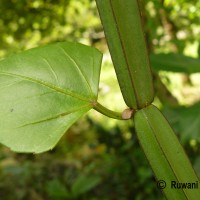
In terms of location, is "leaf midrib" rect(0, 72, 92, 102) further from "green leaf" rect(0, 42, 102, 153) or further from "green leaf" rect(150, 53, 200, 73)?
"green leaf" rect(150, 53, 200, 73)

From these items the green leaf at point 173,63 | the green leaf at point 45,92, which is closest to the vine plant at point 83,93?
the green leaf at point 45,92

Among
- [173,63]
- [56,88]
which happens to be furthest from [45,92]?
[173,63]

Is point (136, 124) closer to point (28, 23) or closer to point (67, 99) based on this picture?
point (67, 99)

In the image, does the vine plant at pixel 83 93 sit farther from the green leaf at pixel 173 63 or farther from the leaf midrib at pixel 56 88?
the green leaf at pixel 173 63

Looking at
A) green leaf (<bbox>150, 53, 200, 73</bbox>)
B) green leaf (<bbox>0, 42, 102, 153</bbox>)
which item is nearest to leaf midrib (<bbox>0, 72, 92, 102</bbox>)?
green leaf (<bbox>0, 42, 102, 153</bbox>)

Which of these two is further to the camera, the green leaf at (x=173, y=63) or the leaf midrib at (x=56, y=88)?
the green leaf at (x=173, y=63)

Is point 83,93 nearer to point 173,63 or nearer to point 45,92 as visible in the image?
point 45,92

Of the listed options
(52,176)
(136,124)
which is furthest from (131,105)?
(52,176)
